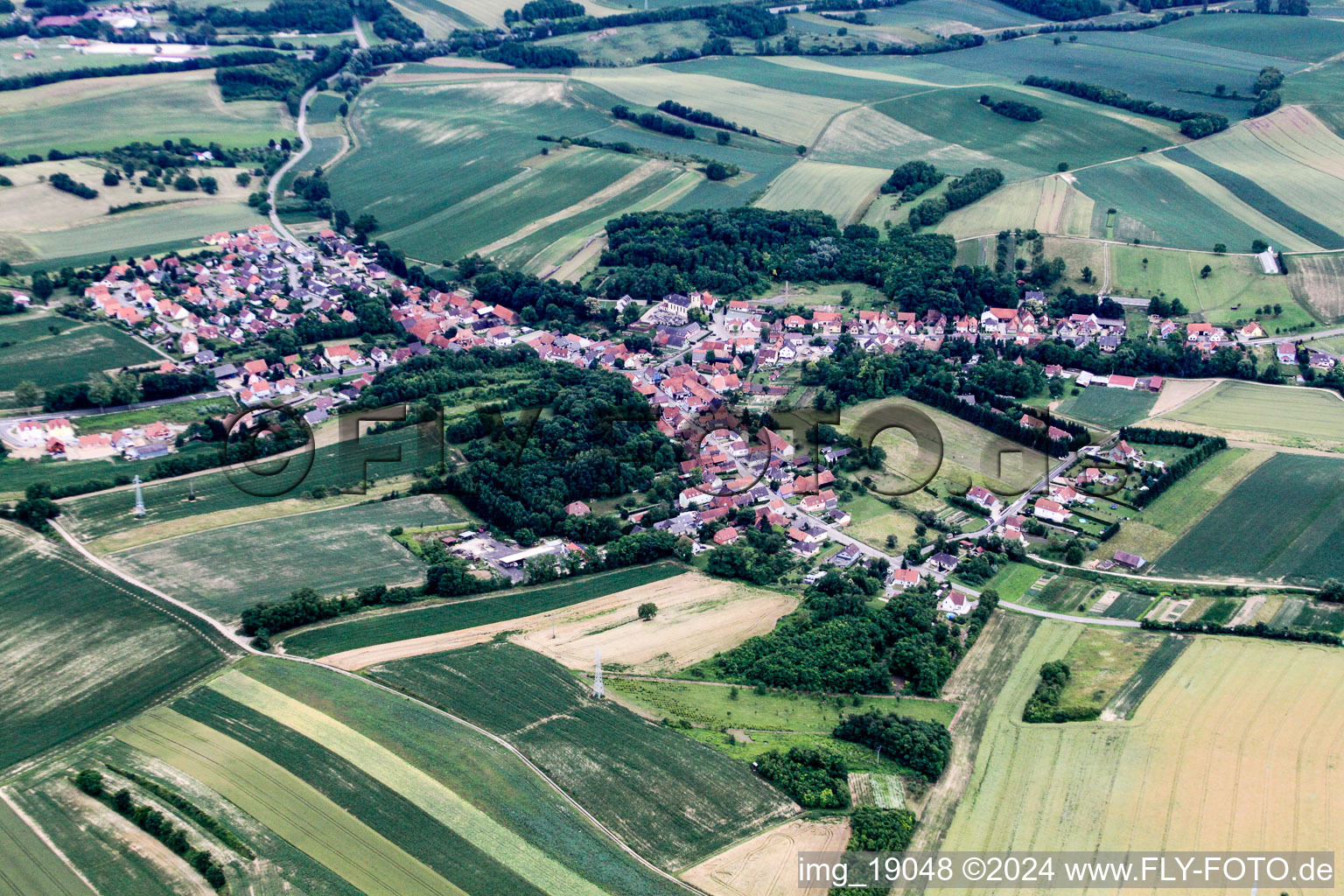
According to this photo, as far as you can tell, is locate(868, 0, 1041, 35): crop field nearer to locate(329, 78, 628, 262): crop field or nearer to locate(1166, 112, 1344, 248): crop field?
locate(1166, 112, 1344, 248): crop field

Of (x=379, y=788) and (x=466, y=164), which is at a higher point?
(x=466, y=164)

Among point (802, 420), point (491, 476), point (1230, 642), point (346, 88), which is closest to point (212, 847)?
point (491, 476)

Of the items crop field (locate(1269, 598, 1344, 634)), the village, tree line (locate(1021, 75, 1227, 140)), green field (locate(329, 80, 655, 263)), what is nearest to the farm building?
the village

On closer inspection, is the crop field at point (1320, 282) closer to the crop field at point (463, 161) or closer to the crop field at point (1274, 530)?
the crop field at point (1274, 530)

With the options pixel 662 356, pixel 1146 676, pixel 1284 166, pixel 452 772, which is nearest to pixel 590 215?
pixel 662 356

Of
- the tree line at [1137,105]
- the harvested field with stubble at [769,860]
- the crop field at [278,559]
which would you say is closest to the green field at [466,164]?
the tree line at [1137,105]

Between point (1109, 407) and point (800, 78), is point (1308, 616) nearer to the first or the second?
point (1109, 407)

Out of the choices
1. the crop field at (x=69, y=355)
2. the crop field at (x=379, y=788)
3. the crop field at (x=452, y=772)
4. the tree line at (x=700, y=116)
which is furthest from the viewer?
the tree line at (x=700, y=116)
